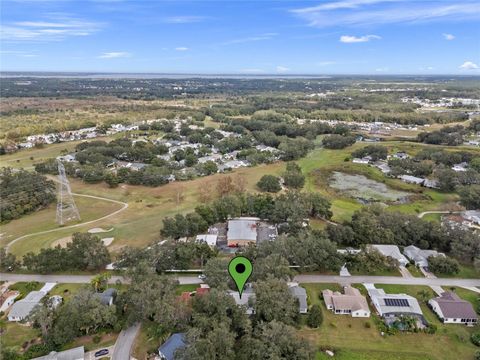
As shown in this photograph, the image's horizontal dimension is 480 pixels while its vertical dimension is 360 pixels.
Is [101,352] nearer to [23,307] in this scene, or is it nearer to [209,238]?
[23,307]

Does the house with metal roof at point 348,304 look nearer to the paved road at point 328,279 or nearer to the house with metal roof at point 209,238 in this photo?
the paved road at point 328,279

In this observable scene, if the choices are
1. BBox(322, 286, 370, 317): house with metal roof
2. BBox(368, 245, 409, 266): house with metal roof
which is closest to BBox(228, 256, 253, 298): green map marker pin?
BBox(322, 286, 370, 317): house with metal roof

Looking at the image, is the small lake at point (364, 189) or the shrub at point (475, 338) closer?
the shrub at point (475, 338)

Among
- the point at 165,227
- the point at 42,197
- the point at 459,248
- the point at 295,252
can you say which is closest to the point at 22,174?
the point at 42,197

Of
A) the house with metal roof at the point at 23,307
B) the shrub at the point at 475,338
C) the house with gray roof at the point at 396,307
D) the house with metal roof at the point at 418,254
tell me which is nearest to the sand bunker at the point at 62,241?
the house with metal roof at the point at 23,307

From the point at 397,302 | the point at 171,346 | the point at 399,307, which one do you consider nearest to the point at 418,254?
the point at 397,302

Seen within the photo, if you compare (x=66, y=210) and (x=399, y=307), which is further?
(x=66, y=210)

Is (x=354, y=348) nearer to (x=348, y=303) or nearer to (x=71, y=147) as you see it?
(x=348, y=303)
